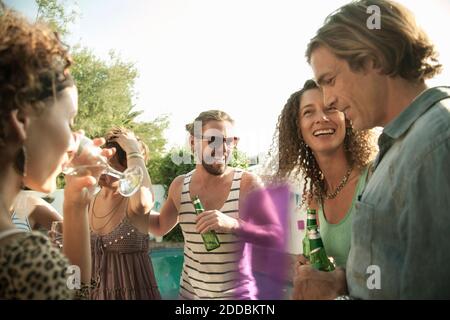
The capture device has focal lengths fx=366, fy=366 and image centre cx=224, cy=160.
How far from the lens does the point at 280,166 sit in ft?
5.30

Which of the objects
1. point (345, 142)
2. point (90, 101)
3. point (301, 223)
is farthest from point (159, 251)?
point (345, 142)

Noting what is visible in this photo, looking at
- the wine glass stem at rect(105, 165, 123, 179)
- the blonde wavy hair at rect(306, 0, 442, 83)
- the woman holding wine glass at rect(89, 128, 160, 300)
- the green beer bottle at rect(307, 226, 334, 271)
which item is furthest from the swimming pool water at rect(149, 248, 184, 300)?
the blonde wavy hair at rect(306, 0, 442, 83)

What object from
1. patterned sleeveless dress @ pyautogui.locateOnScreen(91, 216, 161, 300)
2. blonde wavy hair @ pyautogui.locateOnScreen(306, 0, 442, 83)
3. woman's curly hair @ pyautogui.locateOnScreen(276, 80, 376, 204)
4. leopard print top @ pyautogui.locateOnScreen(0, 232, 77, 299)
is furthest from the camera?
patterned sleeveless dress @ pyautogui.locateOnScreen(91, 216, 161, 300)

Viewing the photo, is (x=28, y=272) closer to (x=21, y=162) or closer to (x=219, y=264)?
(x=21, y=162)

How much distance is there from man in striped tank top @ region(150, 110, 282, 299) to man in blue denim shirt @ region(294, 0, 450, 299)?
0.54m

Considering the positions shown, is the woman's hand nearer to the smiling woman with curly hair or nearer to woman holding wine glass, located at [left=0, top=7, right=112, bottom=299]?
woman holding wine glass, located at [left=0, top=7, right=112, bottom=299]

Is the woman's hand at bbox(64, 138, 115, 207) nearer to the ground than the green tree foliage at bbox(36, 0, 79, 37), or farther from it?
nearer to the ground

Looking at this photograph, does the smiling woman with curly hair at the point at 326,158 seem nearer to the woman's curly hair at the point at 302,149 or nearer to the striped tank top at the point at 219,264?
the woman's curly hair at the point at 302,149

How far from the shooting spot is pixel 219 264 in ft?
4.61

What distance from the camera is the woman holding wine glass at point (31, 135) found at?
1.91ft

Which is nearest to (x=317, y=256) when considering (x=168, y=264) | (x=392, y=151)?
(x=392, y=151)

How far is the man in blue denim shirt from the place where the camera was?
62 cm

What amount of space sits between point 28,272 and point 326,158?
1079 mm
